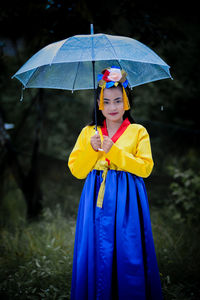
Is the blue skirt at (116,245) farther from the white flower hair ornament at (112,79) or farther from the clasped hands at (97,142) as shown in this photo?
the white flower hair ornament at (112,79)

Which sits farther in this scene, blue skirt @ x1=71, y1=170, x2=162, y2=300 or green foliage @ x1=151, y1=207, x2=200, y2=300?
green foliage @ x1=151, y1=207, x2=200, y2=300

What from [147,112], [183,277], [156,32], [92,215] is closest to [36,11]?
[156,32]

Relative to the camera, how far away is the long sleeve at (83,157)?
2.01 metres

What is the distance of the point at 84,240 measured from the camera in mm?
2000

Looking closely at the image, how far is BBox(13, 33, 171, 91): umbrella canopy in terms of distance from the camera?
1755 millimetres

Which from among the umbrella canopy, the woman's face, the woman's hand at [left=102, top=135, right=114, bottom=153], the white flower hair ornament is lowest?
the woman's hand at [left=102, top=135, right=114, bottom=153]

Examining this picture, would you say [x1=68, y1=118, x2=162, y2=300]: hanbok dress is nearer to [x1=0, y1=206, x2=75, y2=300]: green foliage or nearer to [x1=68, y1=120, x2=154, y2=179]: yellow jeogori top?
[x1=68, y1=120, x2=154, y2=179]: yellow jeogori top

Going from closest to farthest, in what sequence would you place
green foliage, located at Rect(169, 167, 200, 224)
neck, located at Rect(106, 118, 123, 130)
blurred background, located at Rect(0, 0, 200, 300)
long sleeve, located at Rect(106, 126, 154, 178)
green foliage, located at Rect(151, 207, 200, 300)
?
long sleeve, located at Rect(106, 126, 154, 178), neck, located at Rect(106, 118, 123, 130), green foliage, located at Rect(151, 207, 200, 300), blurred background, located at Rect(0, 0, 200, 300), green foliage, located at Rect(169, 167, 200, 224)

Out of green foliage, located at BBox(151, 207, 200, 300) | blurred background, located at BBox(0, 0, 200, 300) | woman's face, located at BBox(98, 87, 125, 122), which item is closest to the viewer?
woman's face, located at BBox(98, 87, 125, 122)

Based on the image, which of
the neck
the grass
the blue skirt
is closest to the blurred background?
the grass

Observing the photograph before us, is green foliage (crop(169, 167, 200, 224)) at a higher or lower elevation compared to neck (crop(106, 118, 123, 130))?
lower

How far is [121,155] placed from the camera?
6.13 feet

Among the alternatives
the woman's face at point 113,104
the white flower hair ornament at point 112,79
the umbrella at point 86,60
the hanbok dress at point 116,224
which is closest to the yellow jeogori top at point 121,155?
the hanbok dress at point 116,224

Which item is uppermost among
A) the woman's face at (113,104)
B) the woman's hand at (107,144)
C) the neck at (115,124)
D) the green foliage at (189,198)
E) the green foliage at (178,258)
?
the woman's face at (113,104)
